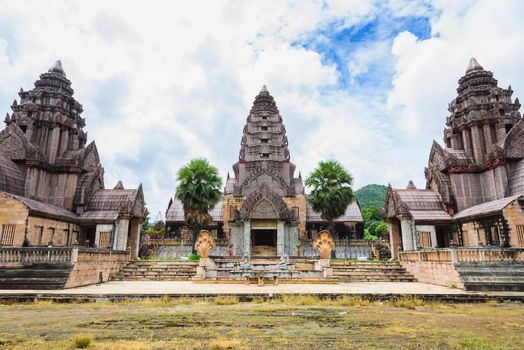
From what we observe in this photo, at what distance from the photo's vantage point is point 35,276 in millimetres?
15547

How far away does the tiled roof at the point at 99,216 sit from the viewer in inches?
1096

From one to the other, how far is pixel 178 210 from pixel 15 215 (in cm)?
2235

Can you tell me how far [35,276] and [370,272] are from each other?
18.1 meters

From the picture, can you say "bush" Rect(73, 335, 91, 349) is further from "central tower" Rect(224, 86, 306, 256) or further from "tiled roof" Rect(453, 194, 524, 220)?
"tiled roof" Rect(453, 194, 524, 220)

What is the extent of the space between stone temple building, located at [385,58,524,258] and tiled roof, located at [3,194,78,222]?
1037 inches

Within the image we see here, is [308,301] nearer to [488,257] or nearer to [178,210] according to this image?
[488,257]

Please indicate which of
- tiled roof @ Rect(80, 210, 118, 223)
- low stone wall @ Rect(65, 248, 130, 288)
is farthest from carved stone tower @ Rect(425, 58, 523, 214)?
tiled roof @ Rect(80, 210, 118, 223)

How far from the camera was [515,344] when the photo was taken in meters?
5.79

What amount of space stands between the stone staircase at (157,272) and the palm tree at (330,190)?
43.0 ft

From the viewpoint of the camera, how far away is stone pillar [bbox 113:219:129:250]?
89.8 ft

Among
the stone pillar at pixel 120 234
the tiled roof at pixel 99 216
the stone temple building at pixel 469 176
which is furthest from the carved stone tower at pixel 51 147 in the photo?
the stone temple building at pixel 469 176

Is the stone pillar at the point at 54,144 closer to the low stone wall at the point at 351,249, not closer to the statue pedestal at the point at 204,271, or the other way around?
the statue pedestal at the point at 204,271

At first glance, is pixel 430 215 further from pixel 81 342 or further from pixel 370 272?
pixel 81 342

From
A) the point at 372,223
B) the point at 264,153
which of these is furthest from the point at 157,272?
the point at 372,223
